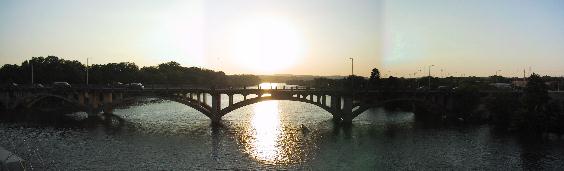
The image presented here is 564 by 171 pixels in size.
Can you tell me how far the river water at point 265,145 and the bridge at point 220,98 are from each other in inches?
118

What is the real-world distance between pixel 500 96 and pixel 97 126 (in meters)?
66.5

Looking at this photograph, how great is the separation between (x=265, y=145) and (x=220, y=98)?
2881 centimetres

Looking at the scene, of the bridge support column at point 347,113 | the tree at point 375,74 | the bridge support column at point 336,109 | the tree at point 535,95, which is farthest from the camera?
the tree at point 375,74

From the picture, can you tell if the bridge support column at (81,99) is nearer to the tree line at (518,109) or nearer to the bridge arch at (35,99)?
the bridge arch at (35,99)

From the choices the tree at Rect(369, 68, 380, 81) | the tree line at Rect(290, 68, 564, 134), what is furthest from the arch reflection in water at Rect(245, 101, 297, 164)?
the tree at Rect(369, 68, 380, 81)

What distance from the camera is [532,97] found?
78250 mm

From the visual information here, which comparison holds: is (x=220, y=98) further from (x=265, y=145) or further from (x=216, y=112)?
(x=265, y=145)

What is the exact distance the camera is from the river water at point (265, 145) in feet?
174

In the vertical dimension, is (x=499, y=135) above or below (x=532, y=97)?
below

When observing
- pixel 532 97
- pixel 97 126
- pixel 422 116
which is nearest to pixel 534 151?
pixel 532 97

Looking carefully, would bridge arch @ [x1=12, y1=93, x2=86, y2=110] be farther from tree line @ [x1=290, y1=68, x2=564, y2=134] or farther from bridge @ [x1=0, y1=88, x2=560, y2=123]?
tree line @ [x1=290, y1=68, x2=564, y2=134]

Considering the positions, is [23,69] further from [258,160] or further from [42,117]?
[258,160]

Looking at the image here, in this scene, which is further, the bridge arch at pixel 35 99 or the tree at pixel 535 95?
the bridge arch at pixel 35 99

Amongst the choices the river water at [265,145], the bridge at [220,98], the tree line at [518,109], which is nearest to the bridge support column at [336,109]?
the bridge at [220,98]
